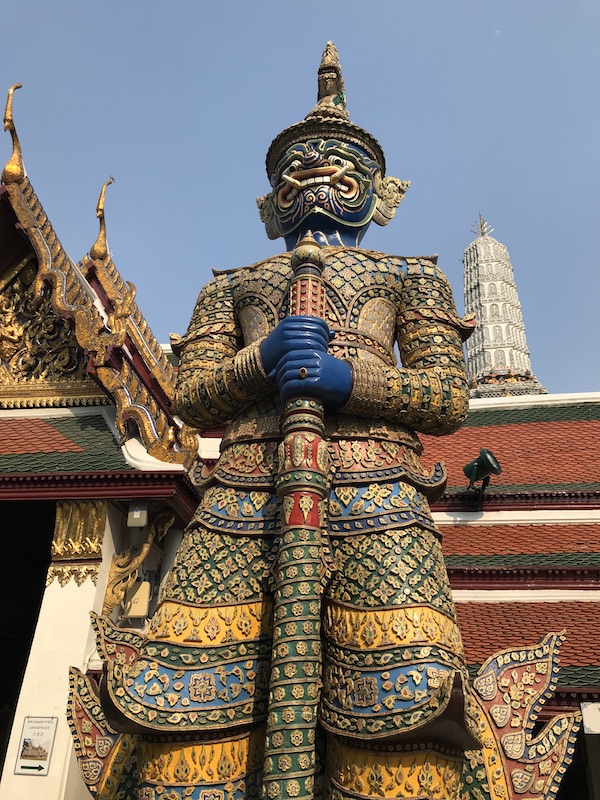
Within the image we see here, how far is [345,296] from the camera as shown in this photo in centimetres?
324

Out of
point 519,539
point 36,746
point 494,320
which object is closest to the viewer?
point 36,746

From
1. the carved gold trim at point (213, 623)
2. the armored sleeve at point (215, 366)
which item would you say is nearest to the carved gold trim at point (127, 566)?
the armored sleeve at point (215, 366)

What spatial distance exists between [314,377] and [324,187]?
128 centimetres

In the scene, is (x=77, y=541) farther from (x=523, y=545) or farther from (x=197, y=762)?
(x=523, y=545)

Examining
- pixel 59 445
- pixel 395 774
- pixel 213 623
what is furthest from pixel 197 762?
pixel 59 445

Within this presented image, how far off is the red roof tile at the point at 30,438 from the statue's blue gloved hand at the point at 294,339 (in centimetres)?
322

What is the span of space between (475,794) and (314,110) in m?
3.34

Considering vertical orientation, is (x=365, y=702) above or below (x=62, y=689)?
below

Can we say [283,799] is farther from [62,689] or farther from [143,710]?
[62,689]

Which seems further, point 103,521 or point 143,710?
point 103,521

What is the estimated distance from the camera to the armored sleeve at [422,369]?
9.52ft

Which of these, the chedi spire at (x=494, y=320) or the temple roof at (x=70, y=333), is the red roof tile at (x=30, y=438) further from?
A: the chedi spire at (x=494, y=320)

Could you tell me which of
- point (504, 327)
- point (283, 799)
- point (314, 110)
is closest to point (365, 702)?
point (283, 799)

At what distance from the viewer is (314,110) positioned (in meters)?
3.88
